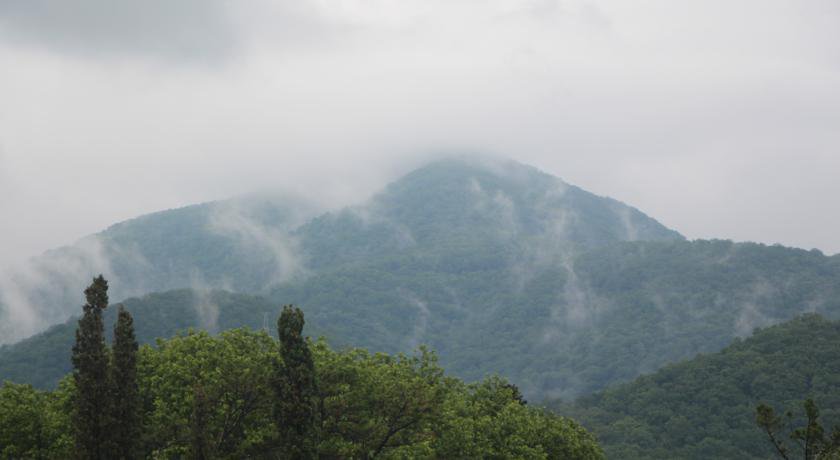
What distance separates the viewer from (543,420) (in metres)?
39.5

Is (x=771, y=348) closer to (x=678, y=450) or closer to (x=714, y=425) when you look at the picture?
(x=714, y=425)

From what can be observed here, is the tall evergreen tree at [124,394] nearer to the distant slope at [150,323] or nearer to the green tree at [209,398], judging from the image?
the green tree at [209,398]

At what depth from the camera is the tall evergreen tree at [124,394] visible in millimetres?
29719

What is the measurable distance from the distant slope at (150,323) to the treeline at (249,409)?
10502cm

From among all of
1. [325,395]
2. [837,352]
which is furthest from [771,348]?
[325,395]

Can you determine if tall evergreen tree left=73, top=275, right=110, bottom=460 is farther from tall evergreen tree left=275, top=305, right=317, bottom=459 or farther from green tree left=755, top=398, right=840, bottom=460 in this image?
green tree left=755, top=398, right=840, bottom=460

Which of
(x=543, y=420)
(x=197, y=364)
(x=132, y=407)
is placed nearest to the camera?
(x=132, y=407)

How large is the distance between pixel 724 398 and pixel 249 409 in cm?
10831

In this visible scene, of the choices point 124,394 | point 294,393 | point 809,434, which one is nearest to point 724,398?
point 809,434

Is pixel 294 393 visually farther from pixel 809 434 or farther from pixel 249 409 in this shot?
pixel 809 434

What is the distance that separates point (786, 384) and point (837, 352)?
38.7ft

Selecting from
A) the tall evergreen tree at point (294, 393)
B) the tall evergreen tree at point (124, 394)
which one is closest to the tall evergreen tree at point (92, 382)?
the tall evergreen tree at point (124, 394)

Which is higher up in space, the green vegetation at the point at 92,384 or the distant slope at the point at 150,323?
the distant slope at the point at 150,323

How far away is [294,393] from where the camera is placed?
30750mm
